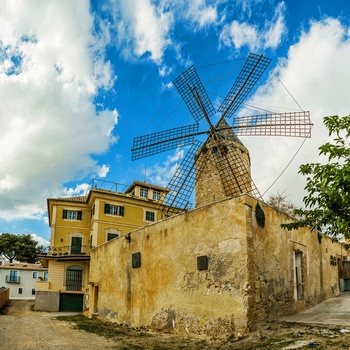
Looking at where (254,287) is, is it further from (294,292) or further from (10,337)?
(10,337)

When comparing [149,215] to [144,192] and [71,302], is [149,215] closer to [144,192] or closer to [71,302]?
[144,192]

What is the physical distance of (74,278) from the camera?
29906 mm

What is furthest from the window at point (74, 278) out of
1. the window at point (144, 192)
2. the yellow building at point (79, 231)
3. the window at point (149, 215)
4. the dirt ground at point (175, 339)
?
the dirt ground at point (175, 339)

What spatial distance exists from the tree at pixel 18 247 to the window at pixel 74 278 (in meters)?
26.2

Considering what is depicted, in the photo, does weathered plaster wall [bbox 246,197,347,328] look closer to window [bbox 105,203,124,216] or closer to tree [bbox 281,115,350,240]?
tree [bbox 281,115,350,240]

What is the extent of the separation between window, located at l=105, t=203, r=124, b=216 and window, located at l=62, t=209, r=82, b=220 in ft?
11.2

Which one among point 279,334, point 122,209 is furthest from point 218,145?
point 122,209

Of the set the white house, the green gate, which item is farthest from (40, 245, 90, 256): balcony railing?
the white house

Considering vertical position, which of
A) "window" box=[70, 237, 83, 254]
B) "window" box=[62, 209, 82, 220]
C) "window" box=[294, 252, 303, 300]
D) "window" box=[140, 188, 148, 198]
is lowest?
"window" box=[294, 252, 303, 300]

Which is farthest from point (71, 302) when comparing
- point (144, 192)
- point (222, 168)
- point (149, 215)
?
point (222, 168)

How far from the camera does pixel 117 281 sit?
50.8ft

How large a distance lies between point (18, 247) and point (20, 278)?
6.25m

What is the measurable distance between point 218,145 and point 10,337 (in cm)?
1257

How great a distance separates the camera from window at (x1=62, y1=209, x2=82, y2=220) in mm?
31814
